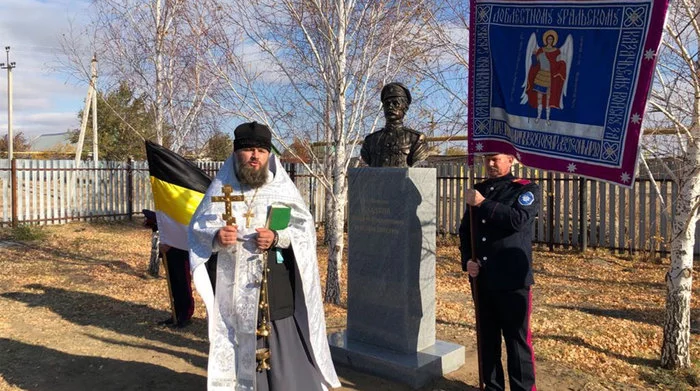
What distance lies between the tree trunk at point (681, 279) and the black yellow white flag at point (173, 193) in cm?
442

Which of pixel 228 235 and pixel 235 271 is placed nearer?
pixel 228 235

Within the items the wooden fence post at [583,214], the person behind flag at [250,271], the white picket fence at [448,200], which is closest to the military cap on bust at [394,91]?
the person behind flag at [250,271]

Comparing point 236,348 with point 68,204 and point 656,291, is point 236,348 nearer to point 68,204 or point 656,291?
point 656,291

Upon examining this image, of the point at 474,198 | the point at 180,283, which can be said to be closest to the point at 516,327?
the point at 474,198

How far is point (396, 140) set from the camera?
4801mm

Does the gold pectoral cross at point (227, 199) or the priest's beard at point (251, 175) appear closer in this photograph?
the gold pectoral cross at point (227, 199)

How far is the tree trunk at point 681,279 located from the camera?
432 centimetres

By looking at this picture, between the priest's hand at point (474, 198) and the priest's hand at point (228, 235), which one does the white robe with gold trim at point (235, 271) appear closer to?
the priest's hand at point (228, 235)

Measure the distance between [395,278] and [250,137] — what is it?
1870 mm

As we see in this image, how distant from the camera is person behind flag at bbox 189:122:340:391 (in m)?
3.28

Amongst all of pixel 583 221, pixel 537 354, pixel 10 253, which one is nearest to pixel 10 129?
pixel 10 253

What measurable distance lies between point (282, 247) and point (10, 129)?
2530 centimetres

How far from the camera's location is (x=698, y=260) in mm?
9453

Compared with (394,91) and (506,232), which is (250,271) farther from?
(394,91)
